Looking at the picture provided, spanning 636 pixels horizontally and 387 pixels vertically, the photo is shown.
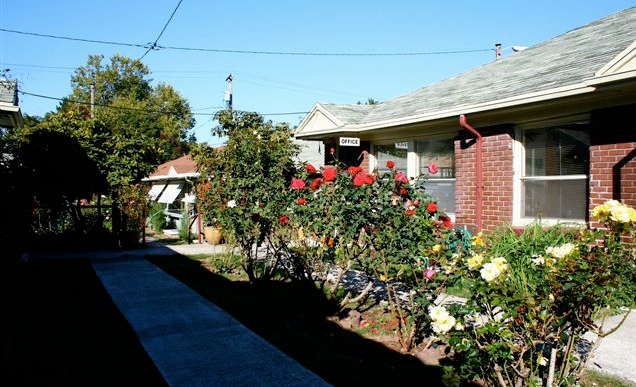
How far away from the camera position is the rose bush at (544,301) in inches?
113

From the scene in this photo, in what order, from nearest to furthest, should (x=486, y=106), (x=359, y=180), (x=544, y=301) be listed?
(x=544, y=301) → (x=359, y=180) → (x=486, y=106)

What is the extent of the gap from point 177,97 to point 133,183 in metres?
45.5

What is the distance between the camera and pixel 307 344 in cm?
504

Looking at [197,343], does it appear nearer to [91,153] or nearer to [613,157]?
[613,157]

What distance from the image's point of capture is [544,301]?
297 centimetres

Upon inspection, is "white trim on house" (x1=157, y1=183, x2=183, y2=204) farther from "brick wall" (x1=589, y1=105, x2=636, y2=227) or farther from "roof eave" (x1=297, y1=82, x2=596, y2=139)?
"brick wall" (x1=589, y1=105, x2=636, y2=227)

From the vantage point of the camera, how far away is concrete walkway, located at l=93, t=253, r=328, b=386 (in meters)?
4.16

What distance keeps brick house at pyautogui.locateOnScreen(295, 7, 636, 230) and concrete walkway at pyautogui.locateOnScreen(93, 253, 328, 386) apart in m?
3.54

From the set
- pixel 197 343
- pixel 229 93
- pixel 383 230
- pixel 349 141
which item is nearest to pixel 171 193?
pixel 229 93

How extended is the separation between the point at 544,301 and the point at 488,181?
5.65m

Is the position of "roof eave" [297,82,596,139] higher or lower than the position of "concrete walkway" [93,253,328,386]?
higher

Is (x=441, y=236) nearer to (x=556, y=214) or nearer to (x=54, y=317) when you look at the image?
(x=556, y=214)

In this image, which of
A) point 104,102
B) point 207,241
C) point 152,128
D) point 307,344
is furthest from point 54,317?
point 104,102

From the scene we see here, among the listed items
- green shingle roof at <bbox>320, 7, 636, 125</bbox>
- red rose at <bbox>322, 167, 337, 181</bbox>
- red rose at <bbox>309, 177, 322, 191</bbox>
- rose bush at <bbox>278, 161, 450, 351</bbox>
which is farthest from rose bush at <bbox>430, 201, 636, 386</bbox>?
green shingle roof at <bbox>320, 7, 636, 125</bbox>
